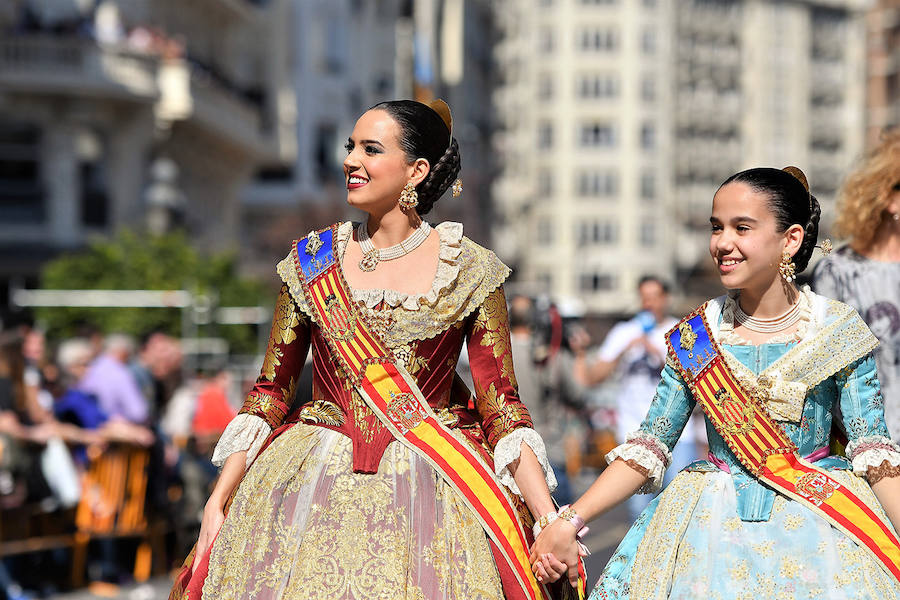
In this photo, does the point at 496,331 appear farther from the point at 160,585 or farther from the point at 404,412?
the point at 160,585

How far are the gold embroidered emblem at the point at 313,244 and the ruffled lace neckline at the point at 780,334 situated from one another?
1.23 m

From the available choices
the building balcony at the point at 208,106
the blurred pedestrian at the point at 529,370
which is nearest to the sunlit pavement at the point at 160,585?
the blurred pedestrian at the point at 529,370

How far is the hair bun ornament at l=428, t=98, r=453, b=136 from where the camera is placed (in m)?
5.43

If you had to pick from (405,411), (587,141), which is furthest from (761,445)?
(587,141)

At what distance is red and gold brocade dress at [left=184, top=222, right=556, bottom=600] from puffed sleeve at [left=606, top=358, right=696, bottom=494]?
0.85 feet

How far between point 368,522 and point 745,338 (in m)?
1.21

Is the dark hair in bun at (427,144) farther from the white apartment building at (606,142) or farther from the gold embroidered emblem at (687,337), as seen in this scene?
the white apartment building at (606,142)

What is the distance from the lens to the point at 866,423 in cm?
495

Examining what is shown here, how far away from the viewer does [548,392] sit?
434 inches

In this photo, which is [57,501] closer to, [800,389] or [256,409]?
[256,409]

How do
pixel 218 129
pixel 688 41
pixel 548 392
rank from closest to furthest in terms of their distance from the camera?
pixel 548 392 → pixel 218 129 → pixel 688 41

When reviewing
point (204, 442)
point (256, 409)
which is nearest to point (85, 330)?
point (204, 442)

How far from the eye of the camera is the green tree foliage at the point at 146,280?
826 inches

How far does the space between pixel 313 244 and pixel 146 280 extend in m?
19.5
